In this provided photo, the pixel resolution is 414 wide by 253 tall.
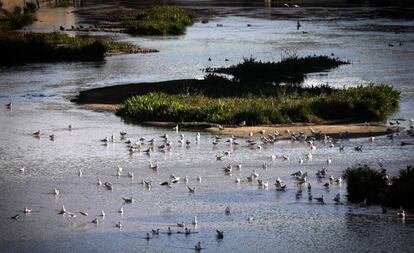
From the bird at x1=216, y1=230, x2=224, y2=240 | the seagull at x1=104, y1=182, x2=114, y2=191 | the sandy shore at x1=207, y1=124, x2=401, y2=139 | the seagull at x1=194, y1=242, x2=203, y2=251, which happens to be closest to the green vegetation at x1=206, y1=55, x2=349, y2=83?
the sandy shore at x1=207, y1=124, x2=401, y2=139

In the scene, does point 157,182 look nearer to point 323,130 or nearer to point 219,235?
point 219,235

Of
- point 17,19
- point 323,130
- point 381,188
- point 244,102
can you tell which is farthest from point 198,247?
point 17,19

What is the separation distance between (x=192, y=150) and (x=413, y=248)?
14200 mm

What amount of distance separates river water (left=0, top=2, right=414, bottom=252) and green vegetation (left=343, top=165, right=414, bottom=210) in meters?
0.61

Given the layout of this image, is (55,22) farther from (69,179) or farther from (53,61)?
(69,179)

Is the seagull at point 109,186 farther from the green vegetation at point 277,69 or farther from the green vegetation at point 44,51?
the green vegetation at point 44,51

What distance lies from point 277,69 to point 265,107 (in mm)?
14579

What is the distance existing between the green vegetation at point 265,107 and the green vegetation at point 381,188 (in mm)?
12961

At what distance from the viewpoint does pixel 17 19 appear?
93.6m

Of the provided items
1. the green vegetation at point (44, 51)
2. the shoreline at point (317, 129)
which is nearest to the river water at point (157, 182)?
the shoreline at point (317, 129)

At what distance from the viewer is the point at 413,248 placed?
83.7 feet

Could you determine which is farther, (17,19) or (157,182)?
(17,19)

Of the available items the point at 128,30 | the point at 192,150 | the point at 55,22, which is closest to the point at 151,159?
the point at 192,150

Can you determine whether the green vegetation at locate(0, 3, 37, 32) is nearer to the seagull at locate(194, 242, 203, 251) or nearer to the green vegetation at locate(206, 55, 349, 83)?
the green vegetation at locate(206, 55, 349, 83)
